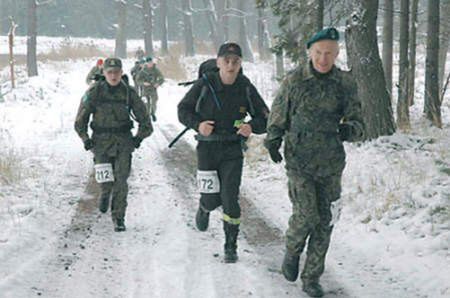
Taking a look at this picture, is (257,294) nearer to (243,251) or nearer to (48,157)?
(243,251)

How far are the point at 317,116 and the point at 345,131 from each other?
281mm

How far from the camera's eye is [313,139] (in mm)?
4918

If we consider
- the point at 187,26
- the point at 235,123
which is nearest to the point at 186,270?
the point at 235,123

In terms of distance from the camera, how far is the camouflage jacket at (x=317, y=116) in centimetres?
487

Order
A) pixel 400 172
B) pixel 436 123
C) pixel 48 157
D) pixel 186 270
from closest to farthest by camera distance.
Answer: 1. pixel 186 270
2. pixel 400 172
3. pixel 436 123
4. pixel 48 157

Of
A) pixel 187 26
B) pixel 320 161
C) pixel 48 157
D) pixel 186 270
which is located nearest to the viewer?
pixel 320 161

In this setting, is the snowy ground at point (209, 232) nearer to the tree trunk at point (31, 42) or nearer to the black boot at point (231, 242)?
the black boot at point (231, 242)

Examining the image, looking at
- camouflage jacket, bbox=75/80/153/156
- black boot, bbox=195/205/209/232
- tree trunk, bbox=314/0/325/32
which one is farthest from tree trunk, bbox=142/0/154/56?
black boot, bbox=195/205/209/232

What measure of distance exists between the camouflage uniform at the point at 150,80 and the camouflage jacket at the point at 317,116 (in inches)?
468

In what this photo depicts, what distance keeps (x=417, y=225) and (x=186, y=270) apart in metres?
2.72

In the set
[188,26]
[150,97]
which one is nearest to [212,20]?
[188,26]

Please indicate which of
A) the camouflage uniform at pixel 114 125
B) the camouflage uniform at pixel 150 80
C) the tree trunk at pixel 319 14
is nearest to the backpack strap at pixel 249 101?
the camouflage uniform at pixel 114 125

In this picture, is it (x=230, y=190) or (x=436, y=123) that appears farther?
(x=436, y=123)

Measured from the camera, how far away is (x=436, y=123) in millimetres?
10641
